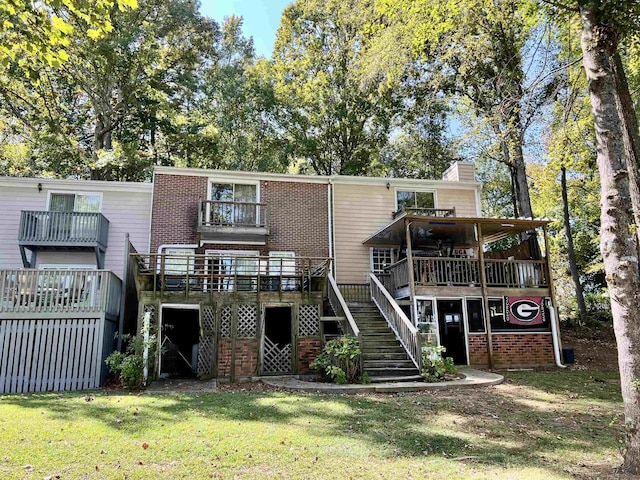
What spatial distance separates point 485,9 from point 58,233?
14.6 meters

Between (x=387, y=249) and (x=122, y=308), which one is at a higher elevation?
(x=387, y=249)

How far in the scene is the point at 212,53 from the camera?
2942cm

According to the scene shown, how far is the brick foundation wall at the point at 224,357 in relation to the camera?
12.1 meters


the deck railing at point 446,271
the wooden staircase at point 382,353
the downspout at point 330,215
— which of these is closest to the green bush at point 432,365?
the wooden staircase at point 382,353

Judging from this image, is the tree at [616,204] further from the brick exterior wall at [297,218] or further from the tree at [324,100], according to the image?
the tree at [324,100]

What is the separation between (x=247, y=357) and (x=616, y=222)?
373 inches

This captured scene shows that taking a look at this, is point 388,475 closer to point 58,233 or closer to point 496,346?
point 496,346

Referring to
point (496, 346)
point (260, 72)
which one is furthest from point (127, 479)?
point (260, 72)

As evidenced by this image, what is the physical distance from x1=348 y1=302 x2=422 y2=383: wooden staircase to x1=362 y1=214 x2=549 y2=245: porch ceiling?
10.1 ft

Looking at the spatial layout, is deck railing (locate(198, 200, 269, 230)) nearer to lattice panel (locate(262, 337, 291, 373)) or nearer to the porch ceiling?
the porch ceiling

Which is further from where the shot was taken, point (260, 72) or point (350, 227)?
point (260, 72)

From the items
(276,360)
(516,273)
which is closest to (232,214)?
(276,360)

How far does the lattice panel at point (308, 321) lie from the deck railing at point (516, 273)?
20.1 feet

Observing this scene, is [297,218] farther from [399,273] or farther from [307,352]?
[307,352]
